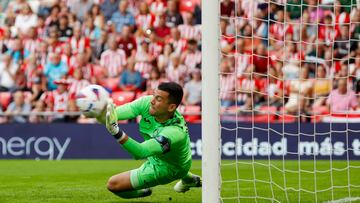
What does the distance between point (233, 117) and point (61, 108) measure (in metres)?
3.83

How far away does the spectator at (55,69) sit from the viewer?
2009 centimetres

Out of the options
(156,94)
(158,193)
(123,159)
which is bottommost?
(123,159)

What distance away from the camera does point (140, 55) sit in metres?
20.1

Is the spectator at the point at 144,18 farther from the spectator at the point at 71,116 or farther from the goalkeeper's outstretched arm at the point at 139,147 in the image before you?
the goalkeeper's outstretched arm at the point at 139,147

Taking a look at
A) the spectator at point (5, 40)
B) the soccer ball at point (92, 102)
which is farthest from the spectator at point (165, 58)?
the soccer ball at point (92, 102)

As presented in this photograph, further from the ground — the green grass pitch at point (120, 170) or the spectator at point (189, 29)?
the spectator at point (189, 29)

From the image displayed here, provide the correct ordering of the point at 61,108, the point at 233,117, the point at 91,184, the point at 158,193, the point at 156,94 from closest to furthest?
the point at 156,94, the point at 158,193, the point at 91,184, the point at 233,117, the point at 61,108

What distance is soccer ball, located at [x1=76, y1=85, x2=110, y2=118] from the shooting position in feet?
25.4

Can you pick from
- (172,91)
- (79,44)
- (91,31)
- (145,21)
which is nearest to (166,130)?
(172,91)

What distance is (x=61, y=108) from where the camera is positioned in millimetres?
19375

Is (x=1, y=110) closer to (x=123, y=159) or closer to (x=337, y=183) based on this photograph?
(x=123, y=159)

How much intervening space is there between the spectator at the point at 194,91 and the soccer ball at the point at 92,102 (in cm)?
1113

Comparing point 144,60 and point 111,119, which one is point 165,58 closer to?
point 144,60

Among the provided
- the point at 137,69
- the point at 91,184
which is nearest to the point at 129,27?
the point at 137,69
